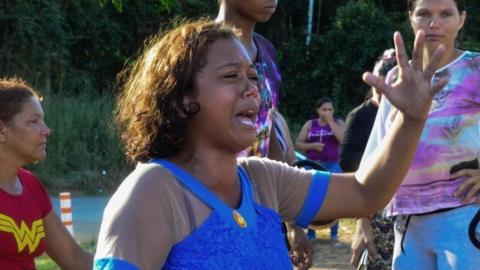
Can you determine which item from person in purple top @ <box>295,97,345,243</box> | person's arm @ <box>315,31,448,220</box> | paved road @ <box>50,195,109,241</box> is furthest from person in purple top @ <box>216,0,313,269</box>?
person in purple top @ <box>295,97,345,243</box>

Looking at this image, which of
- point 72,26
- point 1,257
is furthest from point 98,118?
point 1,257

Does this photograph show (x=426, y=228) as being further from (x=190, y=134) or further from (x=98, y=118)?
(x=98, y=118)

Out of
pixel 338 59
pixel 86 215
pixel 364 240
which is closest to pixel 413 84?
pixel 364 240

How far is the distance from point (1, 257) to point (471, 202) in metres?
2.10

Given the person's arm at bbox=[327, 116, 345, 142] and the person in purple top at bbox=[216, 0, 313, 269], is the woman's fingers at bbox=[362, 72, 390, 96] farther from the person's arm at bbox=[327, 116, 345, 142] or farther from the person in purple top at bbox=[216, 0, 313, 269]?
the person's arm at bbox=[327, 116, 345, 142]

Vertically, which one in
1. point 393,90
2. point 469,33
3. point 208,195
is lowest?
point 469,33

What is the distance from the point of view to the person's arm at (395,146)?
Answer: 9.08 ft

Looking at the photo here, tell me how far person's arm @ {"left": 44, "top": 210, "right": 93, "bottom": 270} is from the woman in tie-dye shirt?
4.75ft

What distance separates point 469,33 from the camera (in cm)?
2581

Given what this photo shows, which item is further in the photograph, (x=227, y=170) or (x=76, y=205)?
(x=76, y=205)

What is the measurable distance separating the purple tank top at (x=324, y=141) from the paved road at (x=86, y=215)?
2.87 metres

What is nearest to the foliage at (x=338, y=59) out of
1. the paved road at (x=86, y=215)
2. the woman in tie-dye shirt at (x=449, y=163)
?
the paved road at (x=86, y=215)

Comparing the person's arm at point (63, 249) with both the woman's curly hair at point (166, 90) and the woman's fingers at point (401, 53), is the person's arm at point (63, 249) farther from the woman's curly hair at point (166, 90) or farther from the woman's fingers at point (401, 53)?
the woman's fingers at point (401, 53)

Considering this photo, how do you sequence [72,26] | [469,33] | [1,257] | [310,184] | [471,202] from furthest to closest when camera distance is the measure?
[469,33], [72,26], [1,257], [471,202], [310,184]
